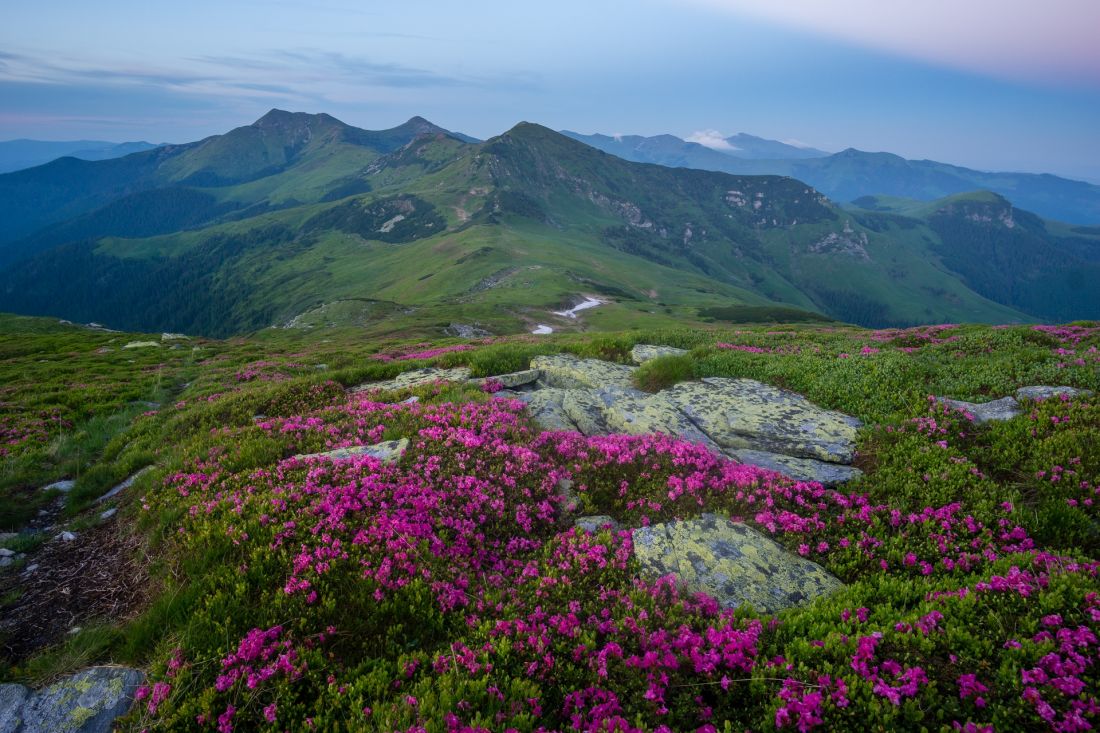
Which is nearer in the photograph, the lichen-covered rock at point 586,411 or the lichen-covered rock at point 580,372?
the lichen-covered rock at point 586,411

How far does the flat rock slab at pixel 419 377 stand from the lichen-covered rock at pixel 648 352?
6.28m

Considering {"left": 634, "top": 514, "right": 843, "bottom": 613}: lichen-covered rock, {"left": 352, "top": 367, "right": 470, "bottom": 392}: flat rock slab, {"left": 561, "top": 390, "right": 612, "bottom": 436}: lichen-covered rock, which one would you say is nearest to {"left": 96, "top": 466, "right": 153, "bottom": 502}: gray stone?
{"left": 352, "top": 367, "right": 470, "bottom": 392}: flat rock slab

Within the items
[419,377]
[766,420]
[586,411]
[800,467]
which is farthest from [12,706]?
[766,420]

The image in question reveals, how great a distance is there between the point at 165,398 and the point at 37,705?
2300 centimetres

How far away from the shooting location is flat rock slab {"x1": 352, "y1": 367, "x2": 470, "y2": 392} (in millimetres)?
16533

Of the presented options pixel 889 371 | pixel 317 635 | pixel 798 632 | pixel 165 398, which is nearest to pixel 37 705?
pixel 317 635

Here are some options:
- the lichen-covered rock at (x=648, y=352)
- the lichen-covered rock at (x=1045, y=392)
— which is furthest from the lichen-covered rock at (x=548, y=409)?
the lichen-covered rock at (x=1045, y=392)

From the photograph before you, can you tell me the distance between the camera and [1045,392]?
11961 millimetres

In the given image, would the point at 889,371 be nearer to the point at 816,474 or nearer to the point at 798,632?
the point at 816,474

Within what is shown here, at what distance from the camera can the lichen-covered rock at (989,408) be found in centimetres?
1143

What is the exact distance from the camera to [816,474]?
1018cm

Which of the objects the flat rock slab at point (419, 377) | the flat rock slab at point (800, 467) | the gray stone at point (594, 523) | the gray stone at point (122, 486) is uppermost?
the flat rock slab at point (800, 467)

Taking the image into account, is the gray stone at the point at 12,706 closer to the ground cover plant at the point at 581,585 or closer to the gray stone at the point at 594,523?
the ground cover plant at the point at 581,585

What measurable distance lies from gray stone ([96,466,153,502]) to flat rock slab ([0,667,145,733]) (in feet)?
20.6
